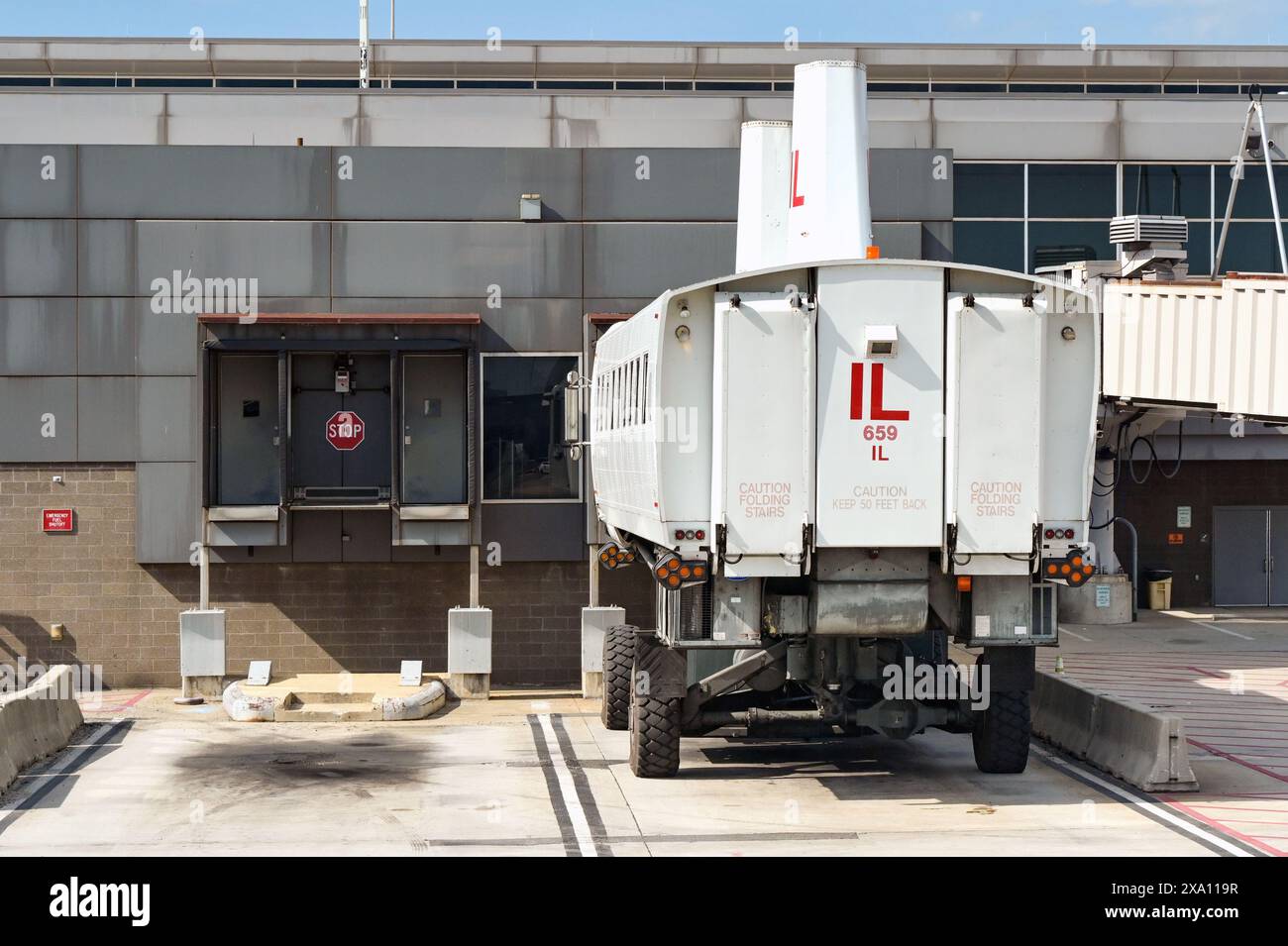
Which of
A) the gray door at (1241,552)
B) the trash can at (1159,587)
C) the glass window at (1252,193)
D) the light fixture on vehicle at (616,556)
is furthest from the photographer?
the gray door at (1241,552)

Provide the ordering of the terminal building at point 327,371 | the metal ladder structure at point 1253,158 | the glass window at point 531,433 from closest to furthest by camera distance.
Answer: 1. the terminal building at point 327,371
2. the glass window at point 531,433
3. the metal ladder structure at point 1253,158

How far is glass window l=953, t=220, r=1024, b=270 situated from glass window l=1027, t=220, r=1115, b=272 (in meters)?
0.25

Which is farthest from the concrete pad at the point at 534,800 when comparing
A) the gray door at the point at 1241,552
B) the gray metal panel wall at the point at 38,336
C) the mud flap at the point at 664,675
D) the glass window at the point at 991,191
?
the gray door at the point at 1241,552

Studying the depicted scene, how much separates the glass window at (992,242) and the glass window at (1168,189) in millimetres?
2049

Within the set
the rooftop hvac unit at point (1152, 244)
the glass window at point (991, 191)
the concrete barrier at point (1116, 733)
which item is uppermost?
the glass window at point (991, 191)

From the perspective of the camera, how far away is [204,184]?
75.0 feet

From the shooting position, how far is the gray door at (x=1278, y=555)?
100 feet

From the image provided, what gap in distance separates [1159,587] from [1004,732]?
52.5ft

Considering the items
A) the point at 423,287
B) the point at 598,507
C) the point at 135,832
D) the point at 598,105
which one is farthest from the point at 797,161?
the point at 598,105

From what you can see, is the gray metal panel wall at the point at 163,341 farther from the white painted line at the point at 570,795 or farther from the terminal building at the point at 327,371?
the white painted line at the point at 570,795

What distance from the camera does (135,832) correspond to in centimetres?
1295

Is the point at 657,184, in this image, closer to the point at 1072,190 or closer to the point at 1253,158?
the point at 1072,190

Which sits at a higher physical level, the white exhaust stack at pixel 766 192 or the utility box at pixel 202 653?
the white exhaust stack at pixel 766 192

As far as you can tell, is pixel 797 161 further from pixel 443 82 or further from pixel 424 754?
pixel 443 82
